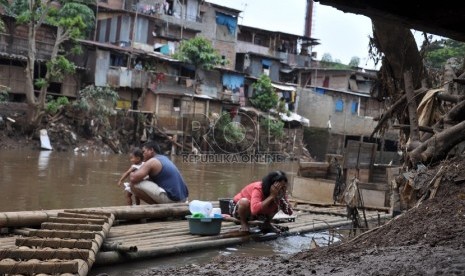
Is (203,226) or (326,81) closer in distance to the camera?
(203,226)

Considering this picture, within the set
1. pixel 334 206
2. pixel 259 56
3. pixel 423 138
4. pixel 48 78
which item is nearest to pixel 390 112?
pixel 423 138

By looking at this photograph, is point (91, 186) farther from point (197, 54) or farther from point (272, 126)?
point (272, 126)

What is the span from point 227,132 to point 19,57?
1311 cm

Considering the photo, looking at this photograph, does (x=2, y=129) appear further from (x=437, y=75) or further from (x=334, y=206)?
(x=437, y=75)

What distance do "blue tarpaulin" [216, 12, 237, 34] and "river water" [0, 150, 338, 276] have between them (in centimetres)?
1859

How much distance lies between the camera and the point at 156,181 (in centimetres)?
780

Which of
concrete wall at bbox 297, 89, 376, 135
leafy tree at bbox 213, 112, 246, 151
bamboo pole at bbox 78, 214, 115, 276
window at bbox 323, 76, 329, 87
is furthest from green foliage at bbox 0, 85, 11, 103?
window at bbox 323, 76, 329, 87

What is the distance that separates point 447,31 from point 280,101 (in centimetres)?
3661

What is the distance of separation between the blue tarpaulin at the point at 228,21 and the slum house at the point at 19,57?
15177mm

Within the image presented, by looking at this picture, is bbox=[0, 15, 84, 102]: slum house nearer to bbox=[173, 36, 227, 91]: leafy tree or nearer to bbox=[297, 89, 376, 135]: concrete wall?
bbox=[173, 36, 227, 91]: leafy tree

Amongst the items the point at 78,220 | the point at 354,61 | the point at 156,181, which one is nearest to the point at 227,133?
the point at 354,61

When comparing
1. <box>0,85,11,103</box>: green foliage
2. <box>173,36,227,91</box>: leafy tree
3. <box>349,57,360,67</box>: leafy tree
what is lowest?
<box>0,85,11,103</box>: green foliage

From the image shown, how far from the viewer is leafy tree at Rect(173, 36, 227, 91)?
3347 centimetres

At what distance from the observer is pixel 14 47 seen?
28438 millimetres
